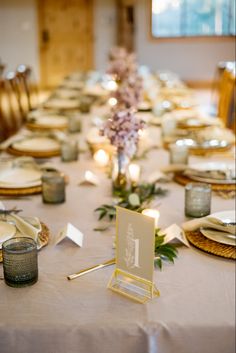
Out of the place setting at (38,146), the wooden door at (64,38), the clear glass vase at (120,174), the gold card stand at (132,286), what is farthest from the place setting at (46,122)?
the wooden door at (64,38)

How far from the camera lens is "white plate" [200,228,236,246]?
1.47 meters

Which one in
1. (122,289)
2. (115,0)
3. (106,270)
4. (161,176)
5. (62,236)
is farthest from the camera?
(115,0)

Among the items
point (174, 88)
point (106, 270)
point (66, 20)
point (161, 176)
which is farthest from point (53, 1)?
point (106, 270)

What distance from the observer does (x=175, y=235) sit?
1.51 metres

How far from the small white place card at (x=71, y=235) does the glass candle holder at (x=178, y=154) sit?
0.97 metres

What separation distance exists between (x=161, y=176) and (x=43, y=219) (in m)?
0.61

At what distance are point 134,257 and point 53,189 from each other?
745 mm

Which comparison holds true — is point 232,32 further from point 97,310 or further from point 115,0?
point 97,310

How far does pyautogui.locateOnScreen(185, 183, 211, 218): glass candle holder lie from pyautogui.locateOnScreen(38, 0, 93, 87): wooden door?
10959 mm

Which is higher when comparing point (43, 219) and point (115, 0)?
point (115, 0)

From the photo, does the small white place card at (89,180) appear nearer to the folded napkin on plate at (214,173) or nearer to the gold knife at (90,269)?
the folded napkin on plate at (214,173)

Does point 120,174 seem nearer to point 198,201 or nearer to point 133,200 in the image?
point 133,200

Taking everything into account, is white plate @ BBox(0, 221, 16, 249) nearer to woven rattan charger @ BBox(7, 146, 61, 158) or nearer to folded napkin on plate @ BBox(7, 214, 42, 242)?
folded napkin on plate @ BBox(7, 214, 42, 242)

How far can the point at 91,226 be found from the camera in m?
1.71
